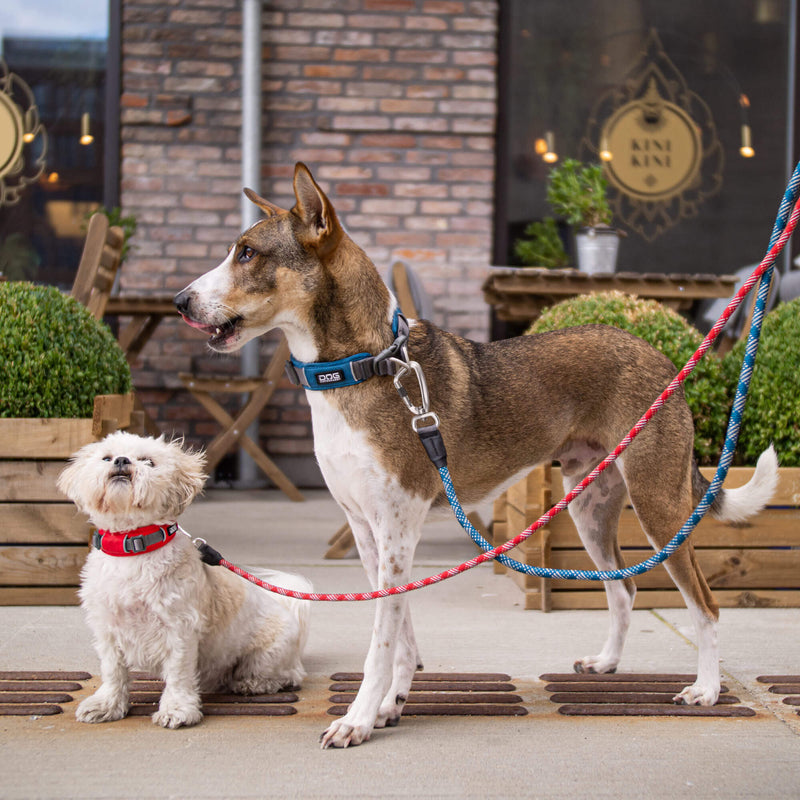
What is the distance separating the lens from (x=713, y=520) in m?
4.25

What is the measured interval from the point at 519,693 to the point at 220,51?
5857 millimetres

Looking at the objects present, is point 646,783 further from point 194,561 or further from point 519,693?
point 194,561

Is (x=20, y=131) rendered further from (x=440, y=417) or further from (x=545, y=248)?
(x=440, y=417)

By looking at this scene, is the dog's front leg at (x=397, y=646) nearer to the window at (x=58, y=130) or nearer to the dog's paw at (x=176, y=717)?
the dog's paw at (x=176, y=717)

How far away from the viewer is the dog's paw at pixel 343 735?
8.98 feet

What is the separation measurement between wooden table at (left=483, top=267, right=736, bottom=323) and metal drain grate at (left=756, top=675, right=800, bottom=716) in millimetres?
2626

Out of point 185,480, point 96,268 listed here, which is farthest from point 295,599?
point 96,268

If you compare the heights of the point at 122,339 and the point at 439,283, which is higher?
the point at 439,283

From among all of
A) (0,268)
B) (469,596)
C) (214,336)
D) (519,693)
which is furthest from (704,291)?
(0,268)

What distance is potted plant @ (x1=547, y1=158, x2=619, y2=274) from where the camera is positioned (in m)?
5.89

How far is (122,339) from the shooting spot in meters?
6.96

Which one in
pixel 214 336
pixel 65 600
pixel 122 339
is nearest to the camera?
pixel 214 336

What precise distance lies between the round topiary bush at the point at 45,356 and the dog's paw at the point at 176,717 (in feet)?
6.08

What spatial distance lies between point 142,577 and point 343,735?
745mm
